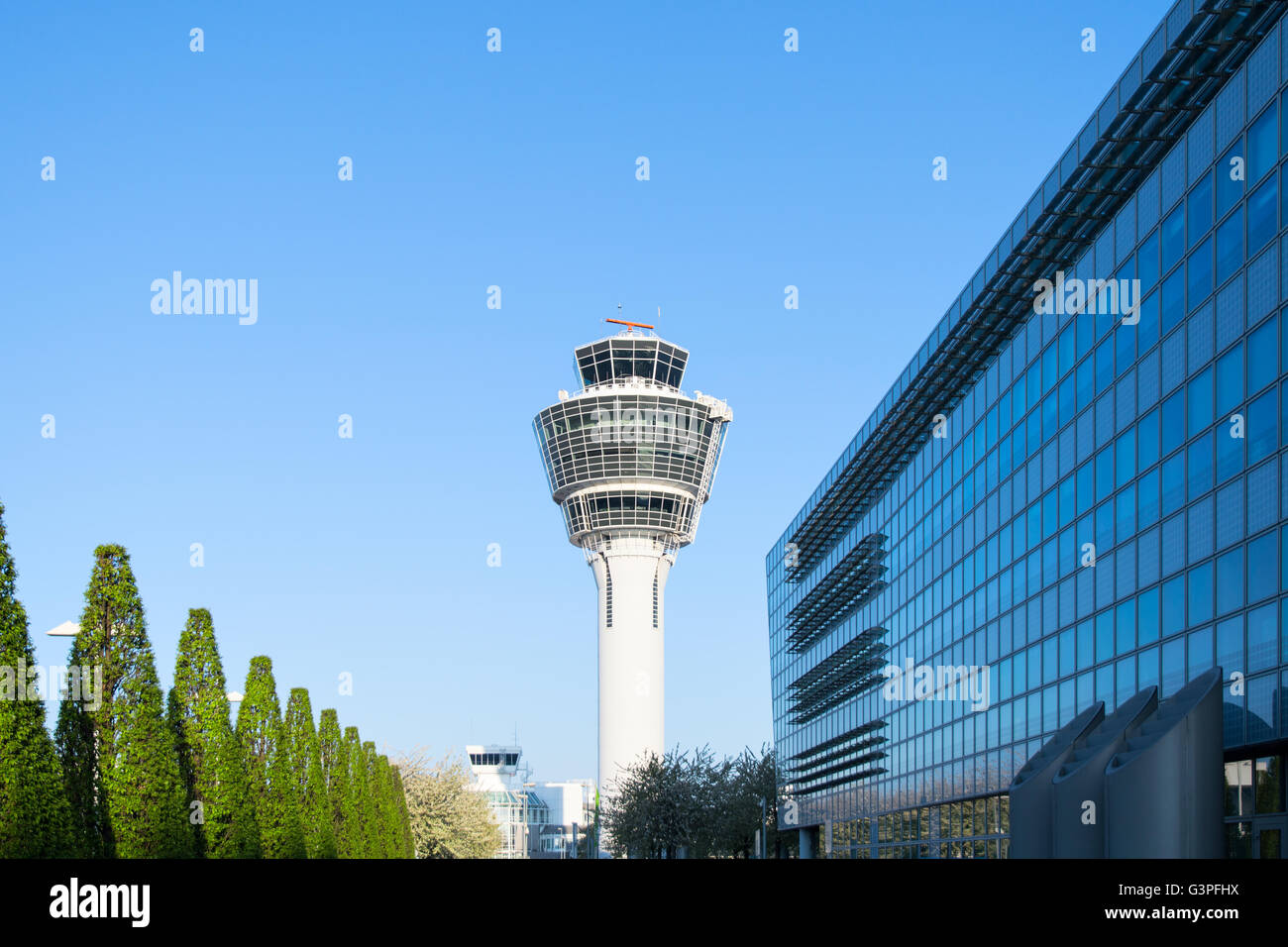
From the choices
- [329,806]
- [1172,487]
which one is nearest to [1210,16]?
[1172,487]

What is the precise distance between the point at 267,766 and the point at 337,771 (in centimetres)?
1413

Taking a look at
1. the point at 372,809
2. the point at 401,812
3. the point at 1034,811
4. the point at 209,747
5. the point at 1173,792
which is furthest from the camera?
the point at 401,812

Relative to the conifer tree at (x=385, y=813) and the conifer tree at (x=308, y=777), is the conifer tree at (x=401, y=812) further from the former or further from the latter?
the conifer tree at (x=308, y=777)

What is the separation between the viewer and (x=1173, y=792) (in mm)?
27031

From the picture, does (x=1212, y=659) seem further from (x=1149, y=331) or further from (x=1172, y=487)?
(x=1149, y=331)

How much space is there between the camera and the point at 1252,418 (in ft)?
95.1

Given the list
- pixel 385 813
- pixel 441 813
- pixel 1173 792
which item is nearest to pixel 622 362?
pixel 441 813

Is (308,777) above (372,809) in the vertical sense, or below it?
above

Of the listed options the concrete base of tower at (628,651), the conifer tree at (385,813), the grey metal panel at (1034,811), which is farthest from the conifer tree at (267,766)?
the concrete base of tower at (628,651)

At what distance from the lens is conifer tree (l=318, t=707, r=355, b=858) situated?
61.8 meters

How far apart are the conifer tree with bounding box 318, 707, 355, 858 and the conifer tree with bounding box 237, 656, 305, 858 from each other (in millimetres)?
10960

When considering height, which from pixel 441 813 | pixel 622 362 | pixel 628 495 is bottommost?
pixel 441 813

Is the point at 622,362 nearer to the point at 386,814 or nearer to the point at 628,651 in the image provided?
the point at 628,651
